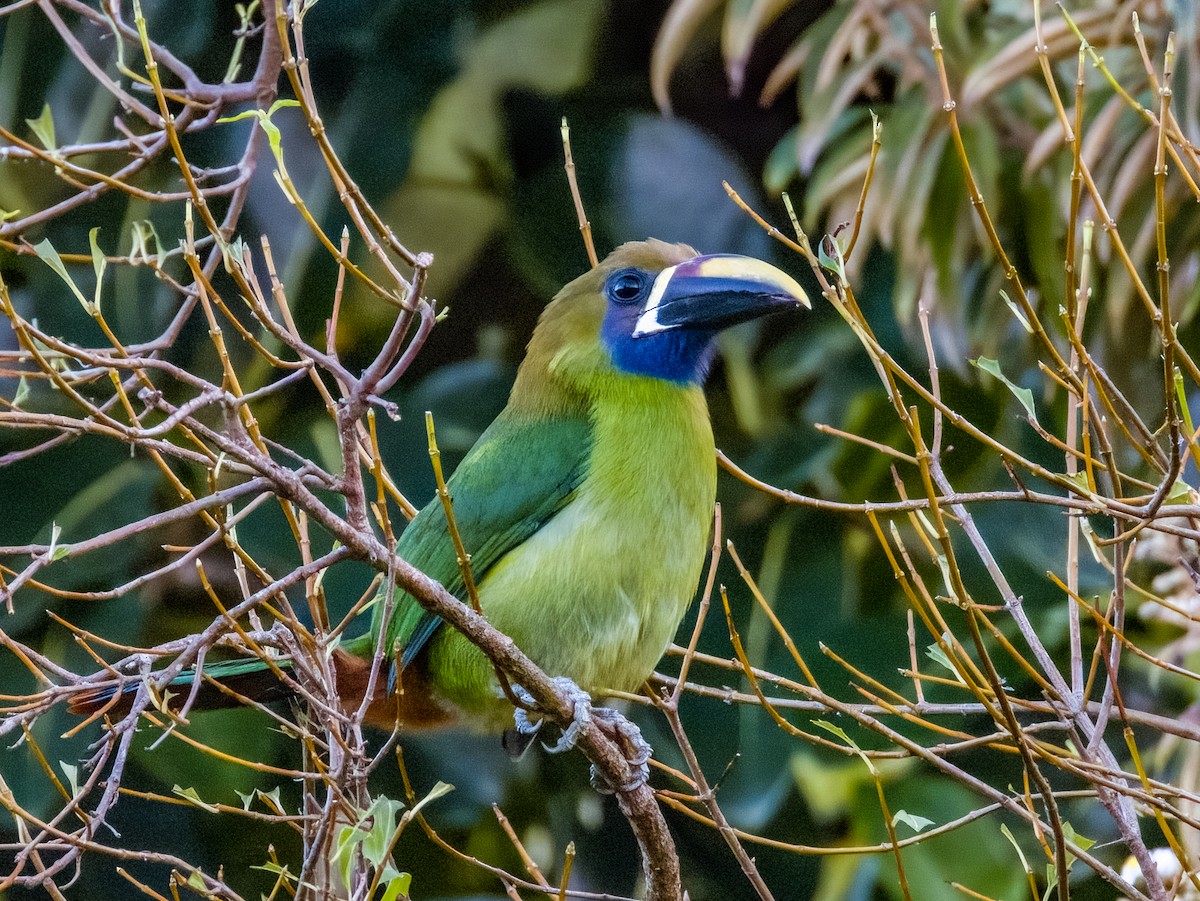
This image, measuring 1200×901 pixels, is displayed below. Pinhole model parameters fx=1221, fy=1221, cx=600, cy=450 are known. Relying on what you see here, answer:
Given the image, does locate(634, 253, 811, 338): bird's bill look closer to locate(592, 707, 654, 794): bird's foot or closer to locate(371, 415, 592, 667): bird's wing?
locate(371, 415, 592, 667): bird's wing

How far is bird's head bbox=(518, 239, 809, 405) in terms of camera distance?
5.43 ft

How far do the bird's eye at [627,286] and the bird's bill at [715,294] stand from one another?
Result: 0.9 inches

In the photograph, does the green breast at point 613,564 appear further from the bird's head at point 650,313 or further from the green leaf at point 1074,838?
the green leaf at point 1074,838

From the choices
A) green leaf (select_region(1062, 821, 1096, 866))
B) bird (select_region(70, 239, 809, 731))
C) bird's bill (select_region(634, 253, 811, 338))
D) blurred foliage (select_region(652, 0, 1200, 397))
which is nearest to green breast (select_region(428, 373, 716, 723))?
bird (select_region(70, 239, 809, 731))

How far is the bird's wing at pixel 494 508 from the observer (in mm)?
1651

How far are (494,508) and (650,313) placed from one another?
1.16 ft

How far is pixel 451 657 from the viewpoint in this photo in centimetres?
170

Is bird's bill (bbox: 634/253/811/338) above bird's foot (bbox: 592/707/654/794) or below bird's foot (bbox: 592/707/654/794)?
above

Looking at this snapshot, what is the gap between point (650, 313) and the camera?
5.69ft

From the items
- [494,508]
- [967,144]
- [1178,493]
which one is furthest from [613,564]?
[967,144]

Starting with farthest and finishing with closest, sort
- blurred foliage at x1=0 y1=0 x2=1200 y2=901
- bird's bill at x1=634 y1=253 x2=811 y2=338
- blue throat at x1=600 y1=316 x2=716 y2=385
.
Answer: blurred foliage at x1=0 y1=0 x2=1200 y2=901
blue throat at x1=600 y1=316 x2=716 y2=385
bird's bill at x1=634 y1=253 x2=811 y2=338

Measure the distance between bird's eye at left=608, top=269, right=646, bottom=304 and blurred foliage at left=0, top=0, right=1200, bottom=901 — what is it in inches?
20.0

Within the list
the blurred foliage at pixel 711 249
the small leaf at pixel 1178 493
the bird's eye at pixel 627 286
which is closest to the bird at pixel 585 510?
the bird's eye at pixel 627 286

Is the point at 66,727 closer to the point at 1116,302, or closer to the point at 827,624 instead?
the point at 827,624
